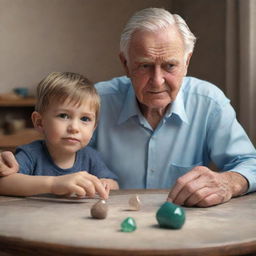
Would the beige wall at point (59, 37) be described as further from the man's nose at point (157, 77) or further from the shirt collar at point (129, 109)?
the man's nose at point (157, 77)

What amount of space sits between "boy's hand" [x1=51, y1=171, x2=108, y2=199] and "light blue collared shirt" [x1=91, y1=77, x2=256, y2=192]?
0.59 metres

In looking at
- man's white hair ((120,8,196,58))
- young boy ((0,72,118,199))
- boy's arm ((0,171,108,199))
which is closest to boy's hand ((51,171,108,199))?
boy's arm ((0,171,108,199))

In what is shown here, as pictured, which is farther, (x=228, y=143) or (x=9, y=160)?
(x=228, y=143)

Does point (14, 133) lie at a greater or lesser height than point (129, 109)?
lesser

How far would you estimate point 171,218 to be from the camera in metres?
1.43

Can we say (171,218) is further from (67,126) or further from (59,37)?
(59,37)

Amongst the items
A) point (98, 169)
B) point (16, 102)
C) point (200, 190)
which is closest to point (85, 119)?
point (98, 169)

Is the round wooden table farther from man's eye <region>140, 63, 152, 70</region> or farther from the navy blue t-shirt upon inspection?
man's eye <region>140, 63, 152, 70</region>

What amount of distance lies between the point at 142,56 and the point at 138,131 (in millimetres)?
332

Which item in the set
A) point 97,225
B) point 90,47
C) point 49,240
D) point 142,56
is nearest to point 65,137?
point 142,56

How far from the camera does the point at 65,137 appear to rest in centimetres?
205

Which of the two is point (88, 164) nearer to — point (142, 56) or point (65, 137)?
point (65, 137)

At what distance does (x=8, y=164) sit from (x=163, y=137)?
0.69 m

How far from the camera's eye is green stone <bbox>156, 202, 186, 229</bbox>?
4.70 feet
